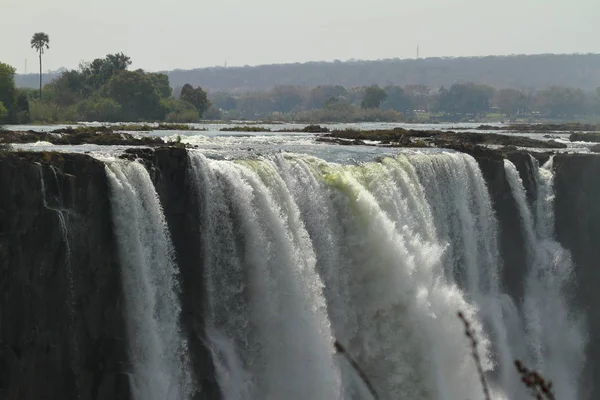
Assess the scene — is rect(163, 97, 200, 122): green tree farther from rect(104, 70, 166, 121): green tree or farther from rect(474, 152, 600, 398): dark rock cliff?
rect(474, 152, 600, 398): dark rock cliff

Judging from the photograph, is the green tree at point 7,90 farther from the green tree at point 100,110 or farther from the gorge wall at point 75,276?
the gorge wall at point 75,276

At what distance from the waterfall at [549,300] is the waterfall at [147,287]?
18387mm

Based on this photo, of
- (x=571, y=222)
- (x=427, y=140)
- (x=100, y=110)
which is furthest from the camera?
(x=100, y=110)

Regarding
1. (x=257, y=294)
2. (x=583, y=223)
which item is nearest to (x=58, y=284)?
(x=257, y=294)

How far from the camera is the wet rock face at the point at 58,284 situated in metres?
20.8

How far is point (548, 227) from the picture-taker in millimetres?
40844

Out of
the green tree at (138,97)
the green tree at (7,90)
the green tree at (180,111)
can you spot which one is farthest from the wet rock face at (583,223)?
the green tree at (138,97)

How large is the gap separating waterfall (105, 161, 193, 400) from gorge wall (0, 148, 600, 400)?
207mm

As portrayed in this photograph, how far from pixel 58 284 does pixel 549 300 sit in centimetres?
2340

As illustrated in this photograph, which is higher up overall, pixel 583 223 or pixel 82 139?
pixel 82 139

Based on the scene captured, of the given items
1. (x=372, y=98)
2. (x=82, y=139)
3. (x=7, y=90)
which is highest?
(x=372, y=98)

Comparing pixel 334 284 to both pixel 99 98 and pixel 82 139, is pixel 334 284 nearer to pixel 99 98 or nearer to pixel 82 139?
pixel 82 139

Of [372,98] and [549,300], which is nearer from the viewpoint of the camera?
[549,300]

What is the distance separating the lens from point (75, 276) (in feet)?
72.1
